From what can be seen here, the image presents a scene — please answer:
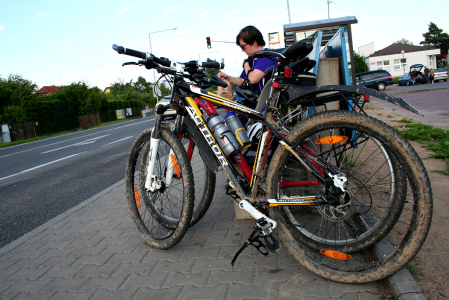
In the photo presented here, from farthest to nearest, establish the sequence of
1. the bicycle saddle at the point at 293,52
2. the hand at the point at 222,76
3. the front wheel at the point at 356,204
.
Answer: the hand at the point at 222,76 → the bicycle saddle at the point at 293,52 → the front wheel at the point at 356,204

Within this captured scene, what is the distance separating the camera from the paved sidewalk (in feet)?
7.53

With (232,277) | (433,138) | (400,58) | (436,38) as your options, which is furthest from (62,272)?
(436,38)

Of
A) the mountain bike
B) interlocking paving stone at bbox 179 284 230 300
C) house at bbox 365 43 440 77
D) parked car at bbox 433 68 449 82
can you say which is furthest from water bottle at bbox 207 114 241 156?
house at bbox 365 43 440 77

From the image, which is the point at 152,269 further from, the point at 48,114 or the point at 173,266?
the point at 48,114

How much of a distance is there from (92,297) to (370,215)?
7.38ft

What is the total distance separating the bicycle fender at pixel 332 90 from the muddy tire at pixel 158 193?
1.06 metres

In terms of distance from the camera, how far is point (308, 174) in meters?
2.51

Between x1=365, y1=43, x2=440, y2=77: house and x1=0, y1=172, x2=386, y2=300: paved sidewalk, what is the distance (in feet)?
251

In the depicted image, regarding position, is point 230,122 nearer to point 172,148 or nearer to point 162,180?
point 172,148

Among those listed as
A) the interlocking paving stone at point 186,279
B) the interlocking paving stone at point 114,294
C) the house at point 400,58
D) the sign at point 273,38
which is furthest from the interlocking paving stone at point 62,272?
the house at point 400,58

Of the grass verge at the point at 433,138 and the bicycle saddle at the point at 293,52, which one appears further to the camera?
the grass verge at the point at 433,138

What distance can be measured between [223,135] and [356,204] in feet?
3.76

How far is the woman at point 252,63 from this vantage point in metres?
3.17

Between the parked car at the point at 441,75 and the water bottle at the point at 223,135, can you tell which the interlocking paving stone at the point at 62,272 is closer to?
the water bottle at the point at 223,135
